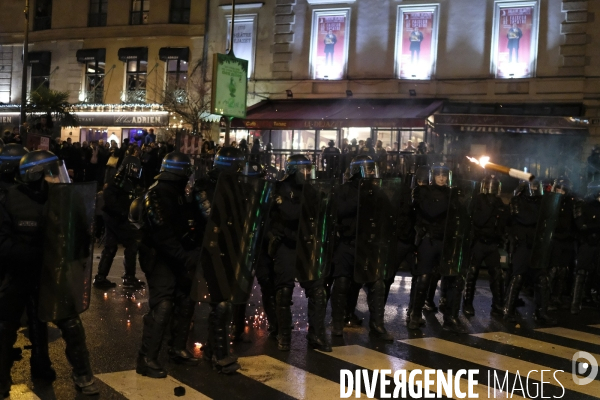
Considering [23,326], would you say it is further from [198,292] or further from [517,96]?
[517,96]

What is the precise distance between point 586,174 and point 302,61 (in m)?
11.2

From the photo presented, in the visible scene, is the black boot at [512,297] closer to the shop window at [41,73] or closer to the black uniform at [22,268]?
the black uniform at [22,268]

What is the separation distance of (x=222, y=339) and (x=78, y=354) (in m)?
1.27

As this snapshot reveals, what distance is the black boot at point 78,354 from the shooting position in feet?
16.6

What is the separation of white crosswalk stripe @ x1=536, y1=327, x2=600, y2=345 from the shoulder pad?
5.31 meters

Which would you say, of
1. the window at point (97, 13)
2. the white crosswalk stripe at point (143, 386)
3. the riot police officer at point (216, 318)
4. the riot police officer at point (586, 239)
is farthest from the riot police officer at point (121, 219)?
the window at point (97, 13)

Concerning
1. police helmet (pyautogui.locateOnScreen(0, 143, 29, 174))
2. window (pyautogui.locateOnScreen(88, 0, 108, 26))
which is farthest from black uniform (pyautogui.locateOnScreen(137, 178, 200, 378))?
window (pyautogui.locateOnScreen(88, 0, 108, 26))

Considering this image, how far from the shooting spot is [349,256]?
304 inches

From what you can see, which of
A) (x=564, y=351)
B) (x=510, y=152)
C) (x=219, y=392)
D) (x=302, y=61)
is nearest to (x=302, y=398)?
(x=219, y=392)

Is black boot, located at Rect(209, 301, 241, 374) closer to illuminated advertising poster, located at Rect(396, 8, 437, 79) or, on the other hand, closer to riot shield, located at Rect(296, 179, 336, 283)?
riot shield, located at Rect(296, 179, 336, 283)

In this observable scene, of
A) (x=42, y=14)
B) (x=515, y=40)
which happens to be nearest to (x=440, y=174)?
(x=515, y=40)

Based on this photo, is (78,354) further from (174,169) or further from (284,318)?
(284,318)

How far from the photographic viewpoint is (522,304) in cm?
1052

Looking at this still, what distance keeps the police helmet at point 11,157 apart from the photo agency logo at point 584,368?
5.15 meters
